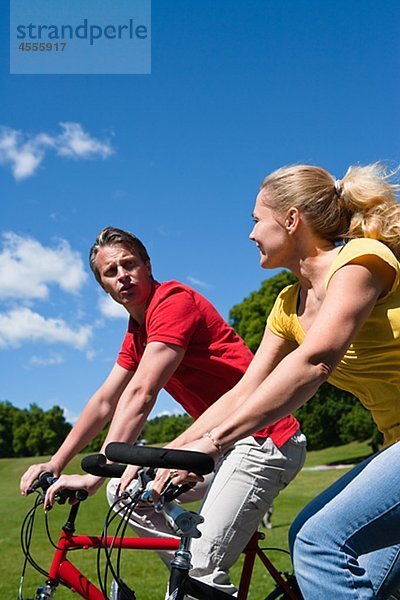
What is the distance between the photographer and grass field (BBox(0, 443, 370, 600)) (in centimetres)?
1125

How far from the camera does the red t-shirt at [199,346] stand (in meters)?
3.58

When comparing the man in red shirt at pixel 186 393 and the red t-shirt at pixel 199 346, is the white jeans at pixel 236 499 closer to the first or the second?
the man in red shirt at pixel 186 393

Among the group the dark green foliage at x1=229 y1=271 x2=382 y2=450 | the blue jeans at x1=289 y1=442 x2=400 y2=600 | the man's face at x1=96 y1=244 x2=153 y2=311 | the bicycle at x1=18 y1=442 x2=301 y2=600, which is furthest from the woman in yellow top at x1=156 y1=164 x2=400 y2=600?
the dark green foliage at x1=229 y1=271 x2=382 y2=450

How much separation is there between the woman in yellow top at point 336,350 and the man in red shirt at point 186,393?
47 cm

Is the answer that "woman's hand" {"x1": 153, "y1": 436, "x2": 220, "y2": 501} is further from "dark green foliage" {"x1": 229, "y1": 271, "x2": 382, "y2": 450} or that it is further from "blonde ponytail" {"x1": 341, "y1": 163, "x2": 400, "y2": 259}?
"dark green foliage" {"x1": 229, "y1": 271, "x2": 382, "y2": 450}

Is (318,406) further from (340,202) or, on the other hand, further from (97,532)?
(340,202)

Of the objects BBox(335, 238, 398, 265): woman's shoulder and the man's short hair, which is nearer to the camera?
BBox(335, 238, 398, 265): woman's shoulder

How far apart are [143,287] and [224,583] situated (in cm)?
143

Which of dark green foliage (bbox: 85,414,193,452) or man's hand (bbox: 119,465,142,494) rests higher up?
dark green foliage (bbox: 85,414,193,452)

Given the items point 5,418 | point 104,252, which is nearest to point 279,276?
point 104,252

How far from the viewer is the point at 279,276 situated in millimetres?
39344

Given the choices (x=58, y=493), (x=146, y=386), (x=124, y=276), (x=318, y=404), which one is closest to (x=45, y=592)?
(x=58, y=493)

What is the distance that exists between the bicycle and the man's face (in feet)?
3.03

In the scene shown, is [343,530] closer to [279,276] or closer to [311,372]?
[311,372]
